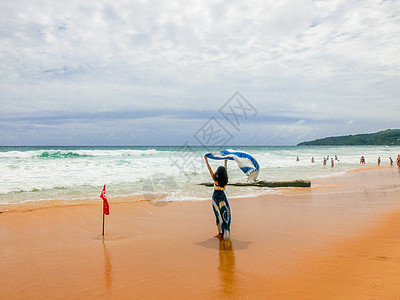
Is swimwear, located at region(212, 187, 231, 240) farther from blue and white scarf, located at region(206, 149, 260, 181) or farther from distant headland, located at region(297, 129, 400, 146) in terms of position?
distant headland, located at region(297, 129, 400, 146)

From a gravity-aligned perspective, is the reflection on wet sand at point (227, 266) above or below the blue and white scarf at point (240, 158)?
below

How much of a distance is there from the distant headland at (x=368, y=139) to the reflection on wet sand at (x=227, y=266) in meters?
146

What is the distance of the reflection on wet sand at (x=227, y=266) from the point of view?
4235 mm

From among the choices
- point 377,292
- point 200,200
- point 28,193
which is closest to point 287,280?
point 377,292

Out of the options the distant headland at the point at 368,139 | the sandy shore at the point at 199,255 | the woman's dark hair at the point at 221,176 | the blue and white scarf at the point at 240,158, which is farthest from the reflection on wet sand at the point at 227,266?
the distant headland at the point at 368,139

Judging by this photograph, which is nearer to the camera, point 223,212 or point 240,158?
point 223,212

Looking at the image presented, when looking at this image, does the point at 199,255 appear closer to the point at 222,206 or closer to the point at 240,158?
the point at 222,206

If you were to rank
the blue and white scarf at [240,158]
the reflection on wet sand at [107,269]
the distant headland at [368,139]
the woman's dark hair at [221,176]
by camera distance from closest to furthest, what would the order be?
the reflection on wet sand at [107,269], the woman's dark hair at [221,176], the blue and white scarf at [240,158], the distant headland at [368,139]

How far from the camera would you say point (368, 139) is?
152 metres

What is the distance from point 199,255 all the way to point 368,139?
556 feet

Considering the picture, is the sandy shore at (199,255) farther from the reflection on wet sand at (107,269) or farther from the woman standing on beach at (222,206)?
the woman standing on beach at (222,206)

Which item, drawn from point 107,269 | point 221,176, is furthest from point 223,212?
point 107,269

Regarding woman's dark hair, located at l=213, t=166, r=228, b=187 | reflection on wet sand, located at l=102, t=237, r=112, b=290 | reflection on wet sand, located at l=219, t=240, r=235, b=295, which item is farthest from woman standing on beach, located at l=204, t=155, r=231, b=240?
reflection on wet sand, located at l=102, t=237, r=112, b=290

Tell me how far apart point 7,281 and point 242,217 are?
19.7 ft
